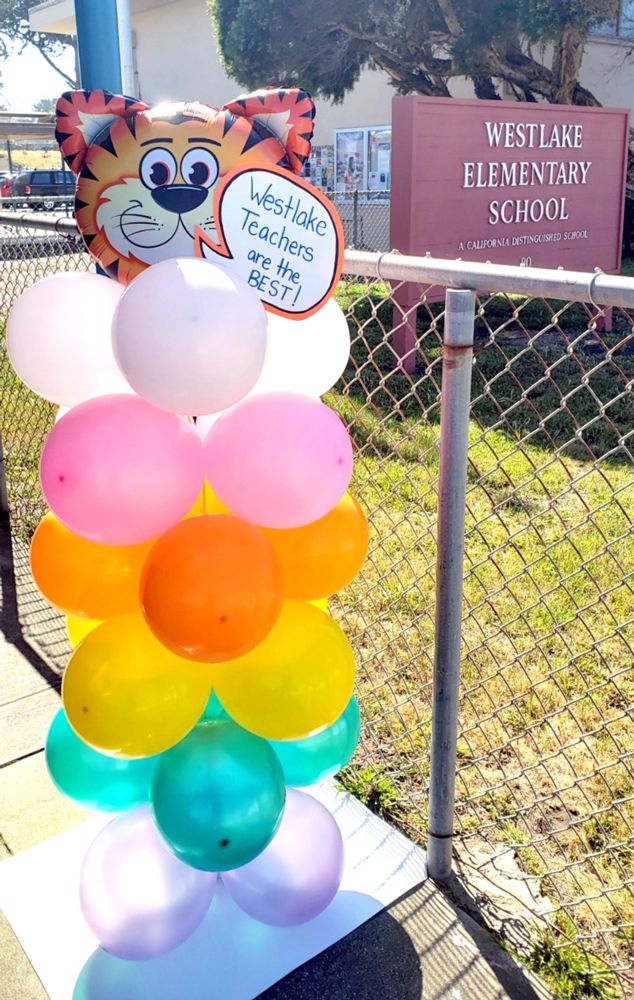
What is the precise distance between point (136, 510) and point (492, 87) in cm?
1571

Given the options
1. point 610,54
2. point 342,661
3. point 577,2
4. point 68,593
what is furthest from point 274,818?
point 610,54

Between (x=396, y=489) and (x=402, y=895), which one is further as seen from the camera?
(x=396, y=489)

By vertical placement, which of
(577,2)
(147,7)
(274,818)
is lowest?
(274,818)

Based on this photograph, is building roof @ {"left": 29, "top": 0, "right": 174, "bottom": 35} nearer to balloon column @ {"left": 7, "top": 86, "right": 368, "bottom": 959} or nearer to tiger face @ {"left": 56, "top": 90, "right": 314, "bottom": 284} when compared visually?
tiger face @ {"left": 56, "top": 90, "right": 314, "bottom": 284}

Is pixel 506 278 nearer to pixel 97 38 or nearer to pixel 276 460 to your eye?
pixel 276 460

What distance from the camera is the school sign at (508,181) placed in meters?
7.22

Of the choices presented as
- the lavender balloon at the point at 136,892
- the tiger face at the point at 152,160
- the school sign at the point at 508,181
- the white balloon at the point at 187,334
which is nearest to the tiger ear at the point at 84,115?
the tiger face at the point at 152,160

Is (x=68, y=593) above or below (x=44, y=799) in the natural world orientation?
above

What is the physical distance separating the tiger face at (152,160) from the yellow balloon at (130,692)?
771 mm

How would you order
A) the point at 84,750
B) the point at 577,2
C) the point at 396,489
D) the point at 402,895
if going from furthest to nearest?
the point at 577,2
the point at 396,489
the point at 402,895
the point at 84,750

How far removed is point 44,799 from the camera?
258cm

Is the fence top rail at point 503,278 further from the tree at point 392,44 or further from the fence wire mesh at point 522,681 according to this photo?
the tree at point 392,44

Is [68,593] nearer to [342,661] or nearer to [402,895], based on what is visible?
[342,661]

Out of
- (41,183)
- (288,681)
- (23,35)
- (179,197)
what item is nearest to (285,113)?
(179,197)
